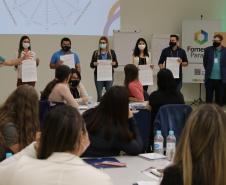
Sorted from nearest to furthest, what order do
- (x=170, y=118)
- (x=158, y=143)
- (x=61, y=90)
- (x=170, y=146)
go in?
(x=170, y=146) → (x=158, y=143) → (x=170, y=118) → (x=61, y=90)

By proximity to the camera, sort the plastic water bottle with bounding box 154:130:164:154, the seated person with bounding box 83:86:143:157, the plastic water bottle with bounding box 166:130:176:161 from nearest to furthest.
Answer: the seated person with bounding box 83:86:143:157 < the plastic water bottle with bounding box 166:130:176:161 < the plastic water bottle with bounding box 154:130:164:154

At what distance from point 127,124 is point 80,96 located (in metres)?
3.09

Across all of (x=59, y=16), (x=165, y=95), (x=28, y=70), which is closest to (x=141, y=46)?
(x=28, y=70)

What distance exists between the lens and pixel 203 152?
1.81 m

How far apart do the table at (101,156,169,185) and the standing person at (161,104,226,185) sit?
0.90 meters

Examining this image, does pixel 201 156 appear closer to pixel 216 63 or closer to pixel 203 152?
pixel 203 152

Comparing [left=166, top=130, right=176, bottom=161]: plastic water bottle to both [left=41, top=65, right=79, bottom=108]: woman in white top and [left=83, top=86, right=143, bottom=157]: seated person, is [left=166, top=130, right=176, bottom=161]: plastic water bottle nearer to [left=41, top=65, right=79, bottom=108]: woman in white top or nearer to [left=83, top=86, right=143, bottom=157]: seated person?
[left=83, top=86, right=143, bottom=157]: seated person

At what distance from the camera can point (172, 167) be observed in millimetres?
1844

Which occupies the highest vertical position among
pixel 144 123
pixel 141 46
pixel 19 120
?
pixel 141 46

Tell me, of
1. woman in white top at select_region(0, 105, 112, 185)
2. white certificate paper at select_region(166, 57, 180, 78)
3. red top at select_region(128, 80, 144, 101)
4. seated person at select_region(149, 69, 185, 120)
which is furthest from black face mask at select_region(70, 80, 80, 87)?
woman in white top at select_region(0, 105, 112, 185)

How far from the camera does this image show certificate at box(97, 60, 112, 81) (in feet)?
25.5

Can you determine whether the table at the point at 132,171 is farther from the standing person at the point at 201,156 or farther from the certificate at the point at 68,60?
the certificate at the point at 68,60

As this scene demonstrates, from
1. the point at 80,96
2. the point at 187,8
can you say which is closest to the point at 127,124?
the point at 80,96

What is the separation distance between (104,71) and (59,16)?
7.34 ft
